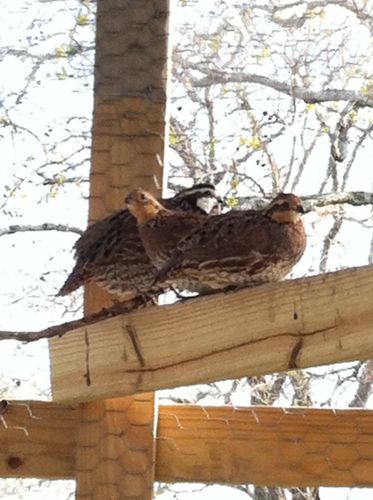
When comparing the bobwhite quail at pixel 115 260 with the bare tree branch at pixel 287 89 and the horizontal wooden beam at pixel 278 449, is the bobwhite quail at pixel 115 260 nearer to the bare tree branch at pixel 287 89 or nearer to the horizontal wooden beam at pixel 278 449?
the horizontal wooden beam at pixel 278 449

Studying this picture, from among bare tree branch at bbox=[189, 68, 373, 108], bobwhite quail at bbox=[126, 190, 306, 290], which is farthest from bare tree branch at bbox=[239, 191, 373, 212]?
bobwhite quail at bbox=[126, 190, 306, 290]

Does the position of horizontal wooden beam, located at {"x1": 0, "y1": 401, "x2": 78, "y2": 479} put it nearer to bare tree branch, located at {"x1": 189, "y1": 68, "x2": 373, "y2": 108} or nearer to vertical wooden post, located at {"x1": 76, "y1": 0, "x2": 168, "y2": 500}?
vertical wooden post, located at {"x1": 76, "y1": 0, "x2": 168, "y2": 500}

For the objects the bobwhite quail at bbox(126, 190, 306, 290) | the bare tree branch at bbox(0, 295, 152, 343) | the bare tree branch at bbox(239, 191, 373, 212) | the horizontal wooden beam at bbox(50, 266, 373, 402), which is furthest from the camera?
the bare tree branch at bbox(239, 191, 373, 212)

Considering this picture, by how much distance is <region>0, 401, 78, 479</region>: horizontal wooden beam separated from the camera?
60.7 inches

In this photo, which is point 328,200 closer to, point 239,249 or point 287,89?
point 287,89

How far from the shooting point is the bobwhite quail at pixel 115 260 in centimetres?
148

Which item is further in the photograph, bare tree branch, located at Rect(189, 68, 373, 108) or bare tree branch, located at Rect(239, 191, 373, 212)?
bare tree branch, located at Rect(189, 68, 373, 108)

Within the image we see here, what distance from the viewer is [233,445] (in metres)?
1.51

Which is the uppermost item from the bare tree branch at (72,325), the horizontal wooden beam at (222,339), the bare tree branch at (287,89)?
the bare tree branch at (287,89)

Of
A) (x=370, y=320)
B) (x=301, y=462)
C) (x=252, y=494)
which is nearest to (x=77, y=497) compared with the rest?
(x=301, y=462)

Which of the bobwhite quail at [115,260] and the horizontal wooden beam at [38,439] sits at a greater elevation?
the bobwhite quail at [115,260]

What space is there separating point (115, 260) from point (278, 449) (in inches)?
13.4

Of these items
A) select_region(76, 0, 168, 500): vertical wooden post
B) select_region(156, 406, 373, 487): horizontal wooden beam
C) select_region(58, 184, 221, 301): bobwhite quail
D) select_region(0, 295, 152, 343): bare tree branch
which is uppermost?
select_region(76, 0, 168, 500): vertical wooden post

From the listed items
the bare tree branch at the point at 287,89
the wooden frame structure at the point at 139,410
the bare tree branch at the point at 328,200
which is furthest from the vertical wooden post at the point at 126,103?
the bare tree branch at the point at 287,89
